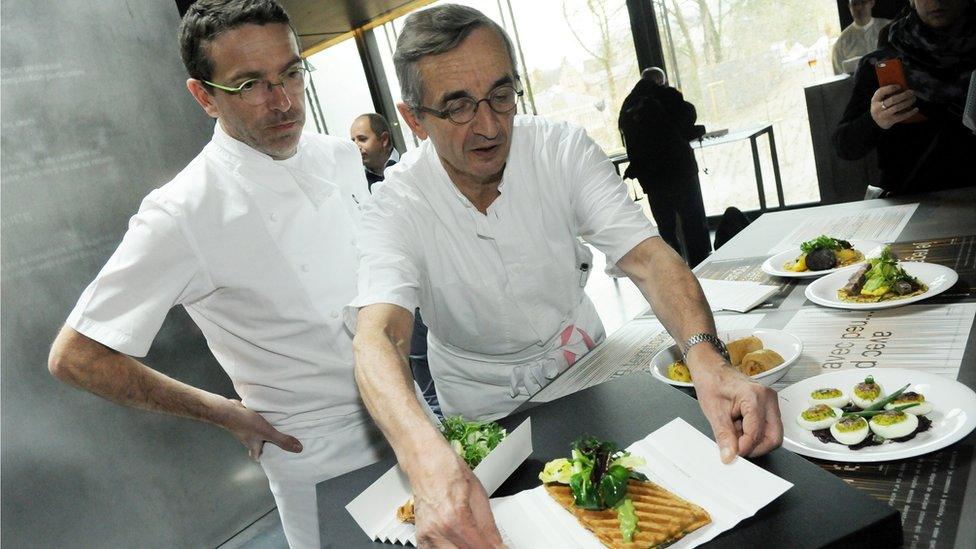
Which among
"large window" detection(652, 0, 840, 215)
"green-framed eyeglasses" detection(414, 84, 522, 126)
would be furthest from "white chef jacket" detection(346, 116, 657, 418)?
"large window" detection(652, 0, 840, 215)

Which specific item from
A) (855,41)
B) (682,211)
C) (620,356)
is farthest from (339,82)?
(620,356)

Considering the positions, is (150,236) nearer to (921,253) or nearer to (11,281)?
(11,281)

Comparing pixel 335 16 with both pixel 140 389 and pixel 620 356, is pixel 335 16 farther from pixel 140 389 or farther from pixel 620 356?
pixel 620 356

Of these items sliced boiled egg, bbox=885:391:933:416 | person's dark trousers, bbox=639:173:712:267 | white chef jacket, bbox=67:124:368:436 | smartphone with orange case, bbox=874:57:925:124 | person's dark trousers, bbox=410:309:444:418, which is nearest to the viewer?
sliced boiled egg, bbox=885:391:933:416

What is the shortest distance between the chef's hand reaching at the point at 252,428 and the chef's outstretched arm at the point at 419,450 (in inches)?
21.2

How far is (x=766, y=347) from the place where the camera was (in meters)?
1.47

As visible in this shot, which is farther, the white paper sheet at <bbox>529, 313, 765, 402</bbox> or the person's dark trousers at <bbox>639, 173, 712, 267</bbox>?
the person's dark trousers at <bbox>639, 173, 712, 267</bbox>

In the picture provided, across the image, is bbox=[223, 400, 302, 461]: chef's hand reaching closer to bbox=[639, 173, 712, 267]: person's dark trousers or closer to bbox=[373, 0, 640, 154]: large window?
bbox=[639, 173, 712, 267]: person's dark trousers

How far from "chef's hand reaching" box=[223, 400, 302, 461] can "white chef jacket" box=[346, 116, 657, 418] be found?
492 mm

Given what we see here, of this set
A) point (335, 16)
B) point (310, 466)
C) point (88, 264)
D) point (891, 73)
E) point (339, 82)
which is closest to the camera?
point (310, 466)

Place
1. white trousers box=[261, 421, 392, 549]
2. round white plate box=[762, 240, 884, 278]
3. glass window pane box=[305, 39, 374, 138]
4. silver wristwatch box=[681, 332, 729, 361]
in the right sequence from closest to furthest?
silver wristwatch box=[681, 332, 729, 361] → white trousers box=[261, 421, 392, 549] → round white plate box=[762, 240, 884, 278] → glass window pane box=[305, 39, 374, 138]

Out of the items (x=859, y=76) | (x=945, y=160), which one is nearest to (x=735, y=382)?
(x=945, y=160)

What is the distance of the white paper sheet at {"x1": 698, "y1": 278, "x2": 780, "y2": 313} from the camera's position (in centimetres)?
184

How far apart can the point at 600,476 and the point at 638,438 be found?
19 cm
